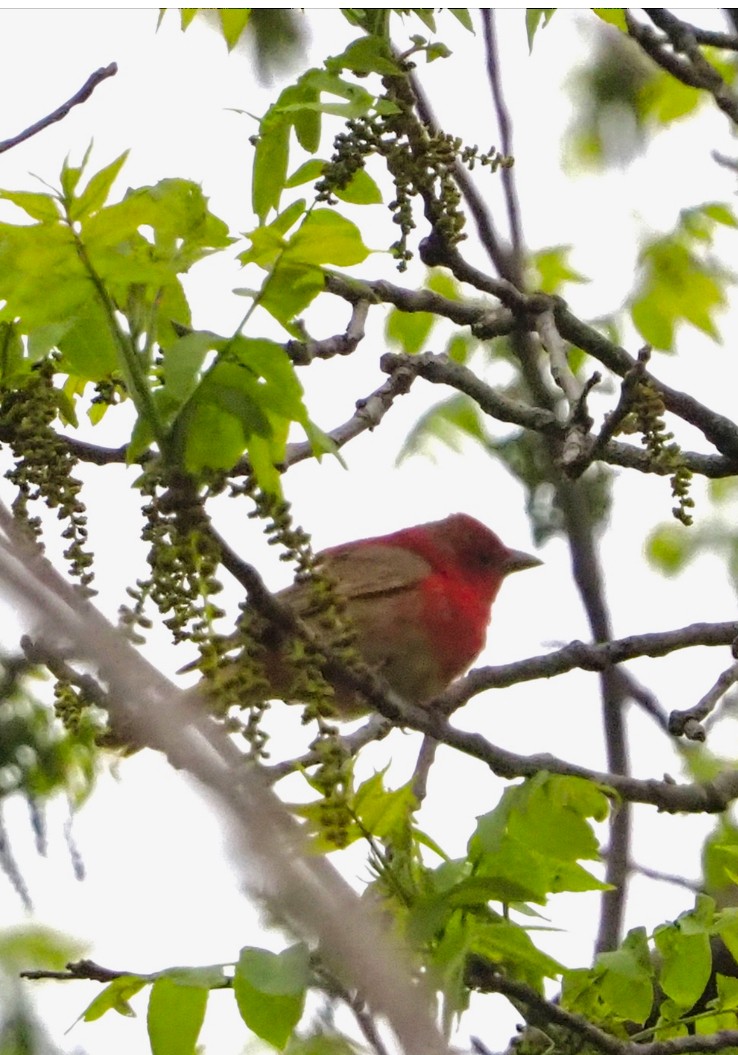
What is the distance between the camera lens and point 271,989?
3.04 meters

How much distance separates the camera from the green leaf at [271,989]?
10.0 ft

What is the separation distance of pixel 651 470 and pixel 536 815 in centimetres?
118

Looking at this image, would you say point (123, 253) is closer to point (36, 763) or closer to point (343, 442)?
point (343, 442)

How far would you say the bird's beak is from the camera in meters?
8.27

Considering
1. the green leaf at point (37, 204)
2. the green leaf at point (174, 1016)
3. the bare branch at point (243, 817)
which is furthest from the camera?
the green leaf at point (174, 1016)

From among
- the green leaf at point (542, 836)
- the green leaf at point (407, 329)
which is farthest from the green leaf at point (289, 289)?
the green leaf at point (407, 329)

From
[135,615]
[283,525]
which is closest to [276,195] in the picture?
[283,525]

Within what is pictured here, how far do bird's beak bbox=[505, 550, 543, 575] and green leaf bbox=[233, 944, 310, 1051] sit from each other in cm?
518

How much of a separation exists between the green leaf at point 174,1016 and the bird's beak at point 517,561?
5.03 metres

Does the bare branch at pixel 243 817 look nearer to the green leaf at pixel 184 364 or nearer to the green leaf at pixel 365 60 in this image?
the green leaf at pixel 184 364

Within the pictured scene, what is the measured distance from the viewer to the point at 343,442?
4434mm

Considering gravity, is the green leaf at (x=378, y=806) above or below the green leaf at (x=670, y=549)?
Result: below

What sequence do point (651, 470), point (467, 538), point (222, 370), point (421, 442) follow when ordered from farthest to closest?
point (467, 538)
point (421, 442)
point (651, 470)
point (222, 370)

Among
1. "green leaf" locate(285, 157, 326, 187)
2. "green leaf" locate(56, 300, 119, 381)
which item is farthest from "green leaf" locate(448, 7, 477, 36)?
"green leaf" locate(56, 300, 119, 381)
